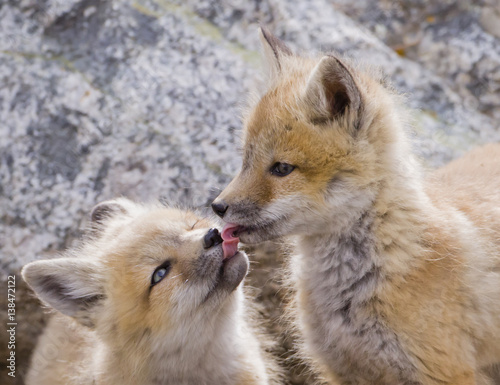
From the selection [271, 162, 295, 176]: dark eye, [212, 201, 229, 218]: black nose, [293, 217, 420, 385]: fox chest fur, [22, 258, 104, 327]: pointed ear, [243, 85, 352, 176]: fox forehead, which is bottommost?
[22, 258, 104, 327]: pointed ear

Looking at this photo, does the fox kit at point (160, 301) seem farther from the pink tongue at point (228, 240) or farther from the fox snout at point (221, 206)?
the fox snout at point (221, 206)

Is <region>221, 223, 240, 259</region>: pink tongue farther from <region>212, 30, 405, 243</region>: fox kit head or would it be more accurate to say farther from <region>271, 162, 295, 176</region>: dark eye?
<region>271, 162, 295, 176</region>: dark eye

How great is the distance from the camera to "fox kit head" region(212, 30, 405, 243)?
3039mm

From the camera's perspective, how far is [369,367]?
321 centimetres

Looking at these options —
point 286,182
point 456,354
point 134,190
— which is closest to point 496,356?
point 456,354

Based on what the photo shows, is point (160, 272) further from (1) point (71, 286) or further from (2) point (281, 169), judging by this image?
(2) point (281, 169)

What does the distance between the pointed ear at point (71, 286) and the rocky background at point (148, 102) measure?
0.92 m

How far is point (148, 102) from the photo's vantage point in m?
4.70

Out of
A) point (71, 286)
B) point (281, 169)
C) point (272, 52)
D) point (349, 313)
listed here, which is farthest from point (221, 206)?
point (272, 52)

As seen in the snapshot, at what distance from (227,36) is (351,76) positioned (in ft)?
7.89

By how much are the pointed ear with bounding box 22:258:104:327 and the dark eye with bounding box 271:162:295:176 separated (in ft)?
3.99

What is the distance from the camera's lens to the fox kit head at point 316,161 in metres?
3.04

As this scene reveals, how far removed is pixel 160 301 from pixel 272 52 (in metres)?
1.68

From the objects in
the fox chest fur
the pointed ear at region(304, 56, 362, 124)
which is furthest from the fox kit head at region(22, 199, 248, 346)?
the pointed ear at region(304, 56, 362, 124)
